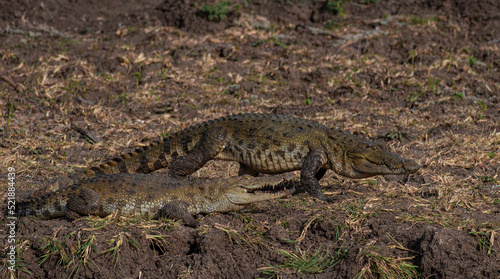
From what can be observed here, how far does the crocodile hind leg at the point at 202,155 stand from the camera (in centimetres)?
652

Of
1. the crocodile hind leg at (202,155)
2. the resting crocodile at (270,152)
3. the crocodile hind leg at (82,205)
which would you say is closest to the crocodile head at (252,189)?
the resting crocodile at (270,152)

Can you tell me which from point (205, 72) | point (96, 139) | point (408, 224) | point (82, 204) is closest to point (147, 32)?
point (205, 72)

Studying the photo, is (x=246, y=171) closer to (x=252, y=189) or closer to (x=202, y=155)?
(x=202, y=155)

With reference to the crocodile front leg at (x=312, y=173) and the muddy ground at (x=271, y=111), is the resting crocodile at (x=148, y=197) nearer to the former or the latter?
the muddy ground at (x=271, y=111)

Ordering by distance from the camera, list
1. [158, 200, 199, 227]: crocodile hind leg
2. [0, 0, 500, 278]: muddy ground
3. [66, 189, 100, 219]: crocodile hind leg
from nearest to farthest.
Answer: [0, 0, 500, 278]: muddy ground → [158, 200, 199, 227]: crocodile hind leg → [66, 189, 100, 219]: crocodile hind leg

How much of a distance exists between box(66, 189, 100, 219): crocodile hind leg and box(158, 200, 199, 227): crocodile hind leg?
26.0 inches

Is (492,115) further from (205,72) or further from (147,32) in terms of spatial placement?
(147,32)

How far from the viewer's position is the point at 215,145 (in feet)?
21.4

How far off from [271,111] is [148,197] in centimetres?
352

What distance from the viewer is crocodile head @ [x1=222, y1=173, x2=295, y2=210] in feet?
18.3

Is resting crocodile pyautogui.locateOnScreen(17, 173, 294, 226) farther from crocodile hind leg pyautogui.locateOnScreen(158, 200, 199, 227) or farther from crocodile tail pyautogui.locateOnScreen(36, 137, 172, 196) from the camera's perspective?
crocodile tail pyautogui.locateOnScreen(36, 137, 172, 196)

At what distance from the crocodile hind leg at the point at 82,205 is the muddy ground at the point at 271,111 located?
17 cm

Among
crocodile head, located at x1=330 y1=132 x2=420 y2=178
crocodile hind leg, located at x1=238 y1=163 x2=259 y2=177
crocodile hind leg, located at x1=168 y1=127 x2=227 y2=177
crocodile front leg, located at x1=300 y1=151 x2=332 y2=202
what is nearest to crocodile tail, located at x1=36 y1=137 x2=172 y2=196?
crocodile hind leg, located at x1=168 y1=127 x2=227 y2=177

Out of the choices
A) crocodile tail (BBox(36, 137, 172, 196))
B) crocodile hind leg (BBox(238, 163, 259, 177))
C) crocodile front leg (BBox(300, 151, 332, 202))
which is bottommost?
crocodile hind leg (BBox(238, 163, 259, 177))
